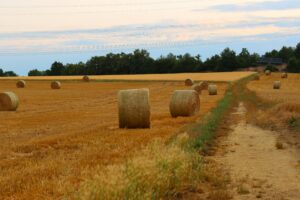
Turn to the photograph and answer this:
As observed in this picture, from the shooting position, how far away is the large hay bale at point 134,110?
17844 mm

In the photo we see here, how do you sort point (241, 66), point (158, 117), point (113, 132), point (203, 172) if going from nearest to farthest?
point (203, 172) < point (113, 132) < point (158, 117) < point (241, 66)

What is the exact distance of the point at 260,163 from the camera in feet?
41.4

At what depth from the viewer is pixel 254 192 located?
9555mm

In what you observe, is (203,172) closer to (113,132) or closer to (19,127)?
(113,132)

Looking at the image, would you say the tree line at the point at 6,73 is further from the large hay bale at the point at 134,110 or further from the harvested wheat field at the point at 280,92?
the large hay bale at the point at 134,110

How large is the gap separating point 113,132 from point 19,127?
406 centimetres

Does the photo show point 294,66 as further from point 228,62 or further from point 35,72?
point 35,72

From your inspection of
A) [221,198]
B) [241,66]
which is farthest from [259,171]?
[241,66]

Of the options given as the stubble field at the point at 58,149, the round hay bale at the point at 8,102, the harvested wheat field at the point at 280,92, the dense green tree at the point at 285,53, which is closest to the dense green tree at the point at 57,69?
the dense green tree at the point at 285,53

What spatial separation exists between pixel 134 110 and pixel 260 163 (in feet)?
20.2

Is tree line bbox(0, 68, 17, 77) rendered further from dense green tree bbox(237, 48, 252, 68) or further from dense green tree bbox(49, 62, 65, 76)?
dense green tree bbox(237, 48, 252, 68)

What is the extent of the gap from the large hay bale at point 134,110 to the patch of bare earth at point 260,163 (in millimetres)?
2681

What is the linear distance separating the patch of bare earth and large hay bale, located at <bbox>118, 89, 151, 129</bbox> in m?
2.68

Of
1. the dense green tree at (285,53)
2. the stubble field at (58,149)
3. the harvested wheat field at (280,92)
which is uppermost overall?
the dense green tree at (285,53)
